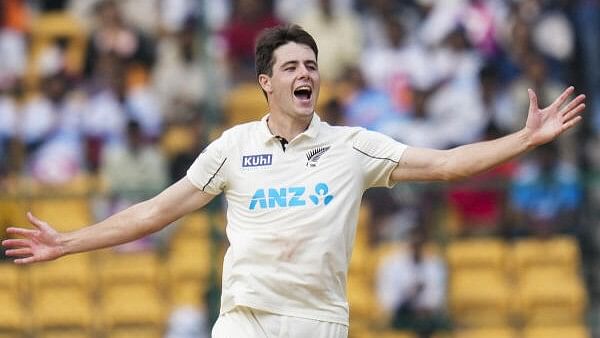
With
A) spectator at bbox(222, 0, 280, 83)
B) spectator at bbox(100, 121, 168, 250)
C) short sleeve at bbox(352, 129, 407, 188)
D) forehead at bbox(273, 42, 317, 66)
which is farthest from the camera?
spectator at bbox(222, 0, 280, 83)

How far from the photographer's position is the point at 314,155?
6.05 metres

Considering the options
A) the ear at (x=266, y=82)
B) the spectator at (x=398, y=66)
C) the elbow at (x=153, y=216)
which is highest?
the spectator at (x=398, y=66)

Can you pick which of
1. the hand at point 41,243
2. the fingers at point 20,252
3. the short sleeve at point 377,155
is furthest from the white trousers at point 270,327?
the fingers at point 20,252

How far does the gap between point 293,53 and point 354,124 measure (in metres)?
5.71

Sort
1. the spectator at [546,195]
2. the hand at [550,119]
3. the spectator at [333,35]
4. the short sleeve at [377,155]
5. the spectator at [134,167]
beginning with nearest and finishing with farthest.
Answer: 1. the hand at [550,119]
2. the short sleeve at [377,155]
3. the spectator at [546,195]
4. the spectator at [134,167]
5. the spectator at [333,35]

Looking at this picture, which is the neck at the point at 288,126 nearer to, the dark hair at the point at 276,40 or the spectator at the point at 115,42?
the dark hair at the point at 276,40

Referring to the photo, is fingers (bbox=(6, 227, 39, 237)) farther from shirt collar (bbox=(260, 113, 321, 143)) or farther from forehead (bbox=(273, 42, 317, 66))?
forehead (bbox=(273, 42, 317, 66))

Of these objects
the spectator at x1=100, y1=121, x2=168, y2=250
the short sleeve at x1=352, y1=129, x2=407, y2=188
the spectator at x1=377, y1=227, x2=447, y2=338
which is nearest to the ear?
the short sleeve at x1=352, y1=129, x2=407, y2=188

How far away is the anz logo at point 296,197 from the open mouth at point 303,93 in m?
0.47

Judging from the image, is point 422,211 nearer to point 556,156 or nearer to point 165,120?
point 556,156

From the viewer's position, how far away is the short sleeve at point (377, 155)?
600 centimetres

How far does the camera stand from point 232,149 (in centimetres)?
617

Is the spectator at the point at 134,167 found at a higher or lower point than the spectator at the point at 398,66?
lower

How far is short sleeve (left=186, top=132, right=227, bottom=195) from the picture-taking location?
616 centimetres
